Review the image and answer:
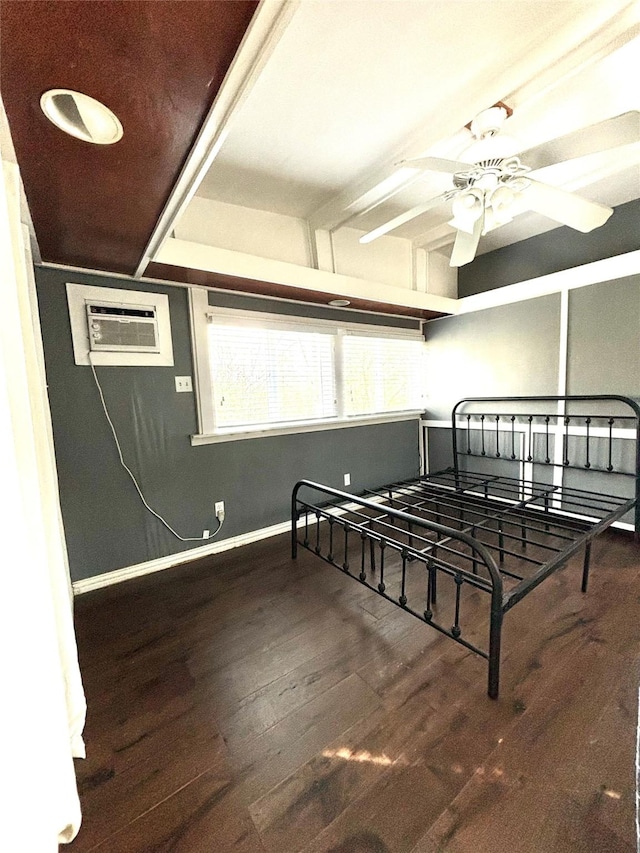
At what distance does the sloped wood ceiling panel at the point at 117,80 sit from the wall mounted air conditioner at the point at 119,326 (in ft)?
2.48

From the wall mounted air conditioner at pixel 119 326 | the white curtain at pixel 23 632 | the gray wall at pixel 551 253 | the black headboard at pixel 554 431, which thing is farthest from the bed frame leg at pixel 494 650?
the gray wall at pixel 551 253

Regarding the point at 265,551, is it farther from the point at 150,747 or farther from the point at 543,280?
the point at 543,280

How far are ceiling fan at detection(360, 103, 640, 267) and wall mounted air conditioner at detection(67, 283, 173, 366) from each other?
5.38ft

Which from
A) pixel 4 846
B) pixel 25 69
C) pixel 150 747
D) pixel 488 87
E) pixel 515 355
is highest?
pixel 488 87

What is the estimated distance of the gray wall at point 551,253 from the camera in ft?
8.80

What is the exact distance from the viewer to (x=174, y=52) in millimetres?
822

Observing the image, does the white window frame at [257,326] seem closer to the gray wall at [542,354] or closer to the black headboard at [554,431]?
the gray wall at [542,354]

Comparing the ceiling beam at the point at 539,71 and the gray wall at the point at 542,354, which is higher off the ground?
the ceiling beam at the point at 539,71

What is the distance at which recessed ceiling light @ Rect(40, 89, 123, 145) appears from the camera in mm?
950

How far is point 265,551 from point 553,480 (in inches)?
104

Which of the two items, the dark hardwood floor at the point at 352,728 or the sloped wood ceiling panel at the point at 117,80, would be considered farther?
the dark hardwood floor at the point at 352,728

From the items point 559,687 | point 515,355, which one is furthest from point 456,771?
point 515,355

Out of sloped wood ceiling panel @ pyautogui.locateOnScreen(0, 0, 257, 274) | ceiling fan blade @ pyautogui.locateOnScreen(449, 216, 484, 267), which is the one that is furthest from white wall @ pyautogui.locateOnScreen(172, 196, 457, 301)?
ceiling fan blade @ pyautogui.locateOnScreen(449, 216, 484, 267)

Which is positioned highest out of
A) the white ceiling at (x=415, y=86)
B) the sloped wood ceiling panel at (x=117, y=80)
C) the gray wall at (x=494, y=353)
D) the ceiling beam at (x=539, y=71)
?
the white ceiling at (x=415, y=86)
